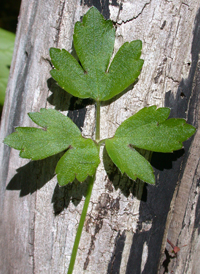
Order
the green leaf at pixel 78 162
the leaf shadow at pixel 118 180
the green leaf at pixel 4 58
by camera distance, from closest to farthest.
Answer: the green leaf at pixel 78 162, the leaf shadow at pixel 118 180, the green leaf at pixel 4 58

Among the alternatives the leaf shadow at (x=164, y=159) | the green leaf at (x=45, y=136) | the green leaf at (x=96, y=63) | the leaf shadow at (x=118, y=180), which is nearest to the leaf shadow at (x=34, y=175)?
the green leaf at (x=45, y=136)

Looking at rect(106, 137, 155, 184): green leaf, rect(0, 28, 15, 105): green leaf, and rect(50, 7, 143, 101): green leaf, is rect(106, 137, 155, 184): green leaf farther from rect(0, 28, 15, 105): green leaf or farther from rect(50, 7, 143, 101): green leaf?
rect(0, 28, 15, 105): green leaf

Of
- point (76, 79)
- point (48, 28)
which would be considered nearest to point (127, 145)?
point (76, 79)

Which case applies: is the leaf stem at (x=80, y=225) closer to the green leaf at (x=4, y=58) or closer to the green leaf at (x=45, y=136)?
the green leaf at (x=45, y=136)

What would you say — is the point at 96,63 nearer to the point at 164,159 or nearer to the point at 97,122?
the point at 97,122

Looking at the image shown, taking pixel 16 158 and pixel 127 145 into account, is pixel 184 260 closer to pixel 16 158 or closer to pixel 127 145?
pixel 127 145

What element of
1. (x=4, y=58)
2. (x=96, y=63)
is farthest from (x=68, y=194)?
(x=4, y=58)

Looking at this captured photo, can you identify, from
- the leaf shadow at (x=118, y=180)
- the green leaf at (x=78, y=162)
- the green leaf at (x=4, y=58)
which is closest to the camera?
the green leaf at (x=78, y=162)

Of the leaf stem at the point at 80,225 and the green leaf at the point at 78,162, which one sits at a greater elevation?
the green leaf at the point at 78,162
